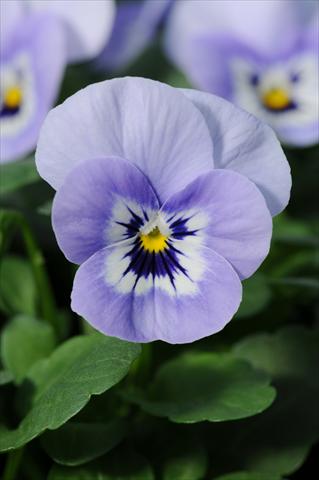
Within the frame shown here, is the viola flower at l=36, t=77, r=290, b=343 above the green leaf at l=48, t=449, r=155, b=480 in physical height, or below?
above

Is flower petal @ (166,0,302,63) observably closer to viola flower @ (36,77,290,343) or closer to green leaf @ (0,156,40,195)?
green leaf @ (0,156,40,195)

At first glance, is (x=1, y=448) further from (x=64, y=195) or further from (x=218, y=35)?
(x=218, y=35)

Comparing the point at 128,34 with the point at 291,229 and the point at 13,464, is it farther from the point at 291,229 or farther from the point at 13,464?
the point at 13,464

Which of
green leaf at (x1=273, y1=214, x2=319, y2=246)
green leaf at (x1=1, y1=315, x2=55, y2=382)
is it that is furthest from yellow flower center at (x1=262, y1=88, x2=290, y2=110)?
green leaf at (x1=1, y1=315, x2=55, y2=382)

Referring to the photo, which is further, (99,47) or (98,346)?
(99,47)

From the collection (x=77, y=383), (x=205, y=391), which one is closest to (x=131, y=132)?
(x=77, y=383)

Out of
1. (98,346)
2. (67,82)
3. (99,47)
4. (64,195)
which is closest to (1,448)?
(98,346)

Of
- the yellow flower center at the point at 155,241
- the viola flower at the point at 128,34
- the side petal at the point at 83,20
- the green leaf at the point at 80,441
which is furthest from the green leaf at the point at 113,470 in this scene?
the viola flower at the point at 128,34
